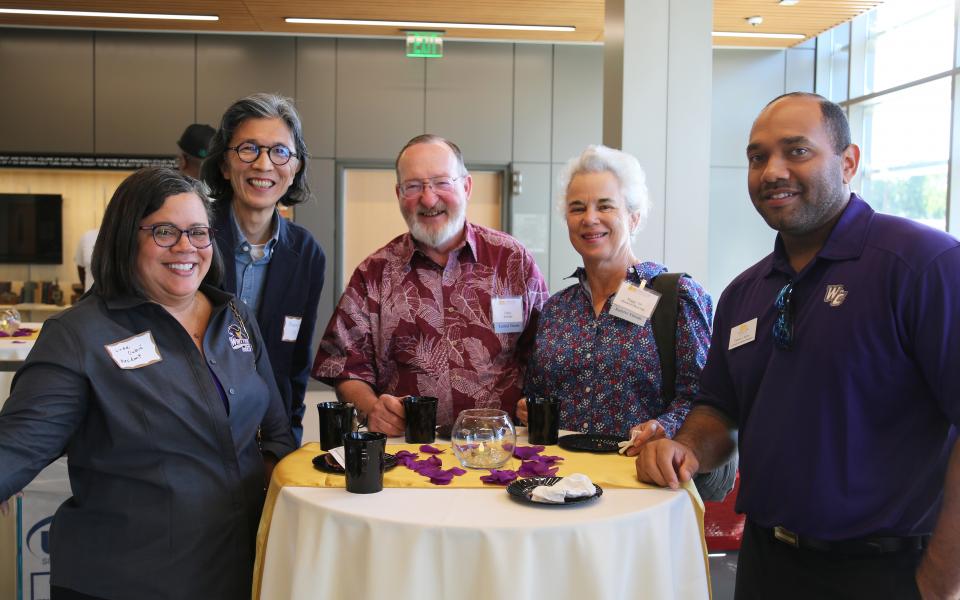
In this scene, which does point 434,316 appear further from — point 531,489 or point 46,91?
point 46,91

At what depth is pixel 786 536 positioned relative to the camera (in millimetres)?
1776

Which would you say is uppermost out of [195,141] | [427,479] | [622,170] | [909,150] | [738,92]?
[738,92]

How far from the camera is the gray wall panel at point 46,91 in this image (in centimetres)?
841

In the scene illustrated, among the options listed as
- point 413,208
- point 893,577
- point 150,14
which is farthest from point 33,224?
point 893,577

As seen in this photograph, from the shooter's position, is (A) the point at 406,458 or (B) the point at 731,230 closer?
(A) the point at 406,458

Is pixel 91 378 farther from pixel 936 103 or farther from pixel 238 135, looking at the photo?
pixel 936 103

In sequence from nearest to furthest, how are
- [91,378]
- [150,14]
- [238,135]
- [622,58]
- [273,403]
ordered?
1. [91,378]
2. [273,403]
3. [238,135]
4. [622,58]
5. [150,14]

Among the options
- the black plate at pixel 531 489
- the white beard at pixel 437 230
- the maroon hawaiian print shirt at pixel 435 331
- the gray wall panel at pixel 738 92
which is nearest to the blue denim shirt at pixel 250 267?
the maroon hawaiian print shirt at pixel 435 331

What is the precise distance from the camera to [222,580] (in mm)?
1922

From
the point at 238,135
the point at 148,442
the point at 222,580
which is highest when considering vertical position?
the point at 238,135

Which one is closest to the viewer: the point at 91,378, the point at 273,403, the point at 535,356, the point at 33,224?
the point at 91,378

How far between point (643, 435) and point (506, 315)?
752mm

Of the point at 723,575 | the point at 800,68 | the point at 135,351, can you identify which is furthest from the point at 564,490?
the point at 800,68

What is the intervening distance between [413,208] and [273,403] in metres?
0.83
